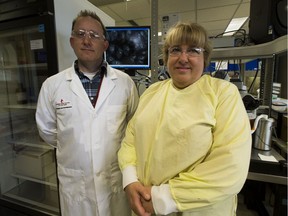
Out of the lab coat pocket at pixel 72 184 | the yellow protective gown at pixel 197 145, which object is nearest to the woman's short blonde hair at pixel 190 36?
the yellow protective gown at pixel 197 145

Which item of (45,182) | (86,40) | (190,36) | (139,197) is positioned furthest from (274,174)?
(45,182)

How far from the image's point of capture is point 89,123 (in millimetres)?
1095

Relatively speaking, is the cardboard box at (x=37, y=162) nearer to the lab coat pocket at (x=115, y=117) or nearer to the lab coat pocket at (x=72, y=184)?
the lab coat pocket at (x=72, y=184)

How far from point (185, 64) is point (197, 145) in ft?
1.06

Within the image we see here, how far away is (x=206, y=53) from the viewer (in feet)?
2.76

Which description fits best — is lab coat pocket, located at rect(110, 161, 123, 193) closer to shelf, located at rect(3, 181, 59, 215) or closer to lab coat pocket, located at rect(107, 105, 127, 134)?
lab coat pocket, located at rect(107, 105, 127, 134)

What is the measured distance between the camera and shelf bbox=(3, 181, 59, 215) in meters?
1.85

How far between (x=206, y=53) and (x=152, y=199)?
634 mm

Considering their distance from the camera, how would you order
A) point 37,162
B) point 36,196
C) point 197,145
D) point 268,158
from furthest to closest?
point 36,196 < point 37,162 < point 268,158 < point 197,145

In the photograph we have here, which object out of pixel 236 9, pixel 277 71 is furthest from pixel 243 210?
pixel 236 9

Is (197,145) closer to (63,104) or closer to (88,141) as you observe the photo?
(88,141)

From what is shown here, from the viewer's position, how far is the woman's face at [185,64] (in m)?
0.80

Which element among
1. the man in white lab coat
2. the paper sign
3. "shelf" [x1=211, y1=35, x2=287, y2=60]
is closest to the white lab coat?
the man in white lab coat

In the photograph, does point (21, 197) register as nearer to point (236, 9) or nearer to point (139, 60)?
point (139, 60)
